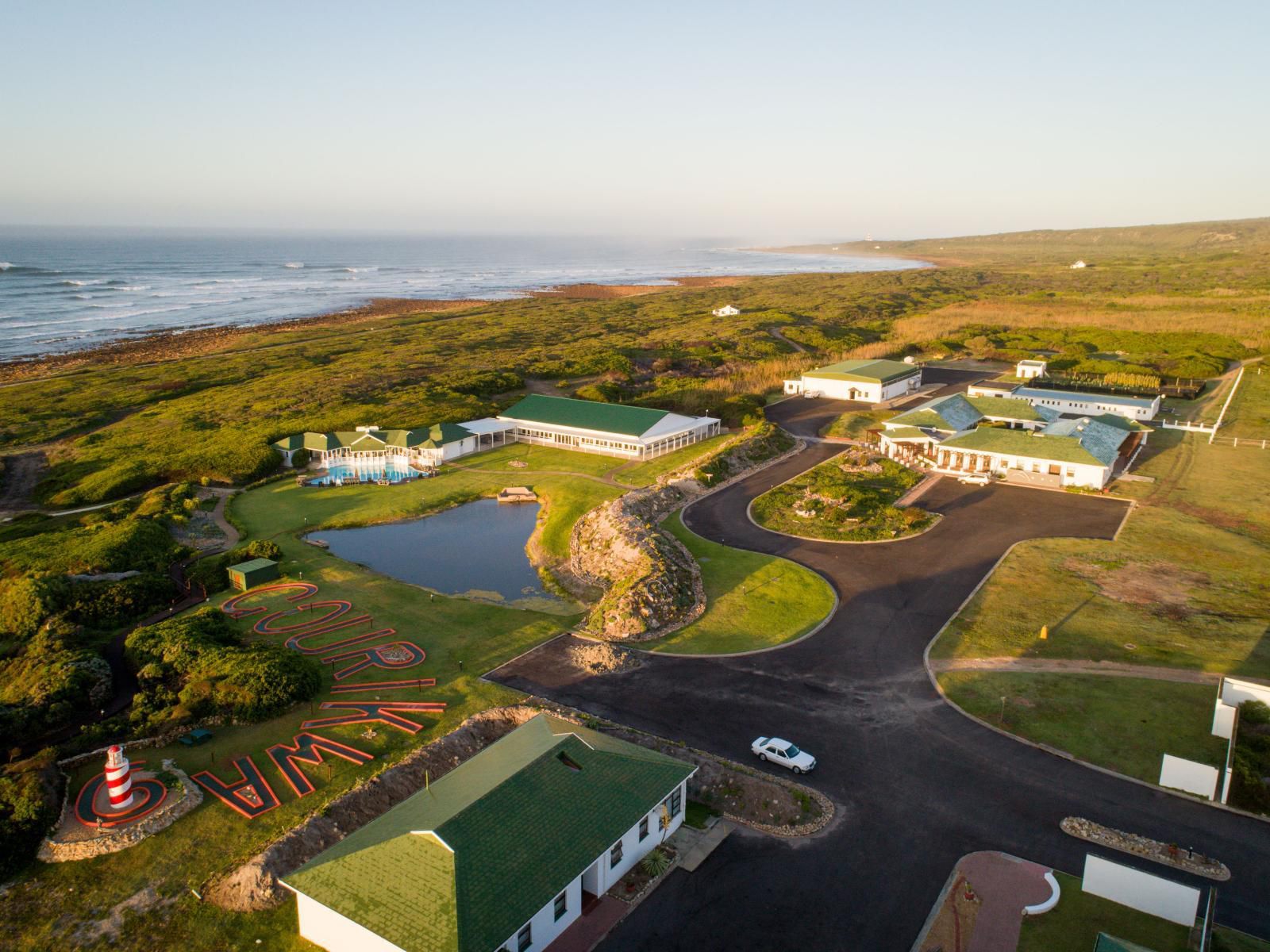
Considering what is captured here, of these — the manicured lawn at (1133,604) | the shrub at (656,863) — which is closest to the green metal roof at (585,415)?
the manicured lawn at (1133,604)

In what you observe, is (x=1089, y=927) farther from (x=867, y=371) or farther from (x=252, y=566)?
(x=867, y=371)

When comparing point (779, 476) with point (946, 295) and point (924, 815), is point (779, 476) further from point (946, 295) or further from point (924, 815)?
point (946, 295)

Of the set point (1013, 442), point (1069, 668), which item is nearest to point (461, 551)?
point (1069, 668)

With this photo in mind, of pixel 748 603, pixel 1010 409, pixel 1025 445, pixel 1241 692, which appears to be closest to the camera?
pixel 1241 692

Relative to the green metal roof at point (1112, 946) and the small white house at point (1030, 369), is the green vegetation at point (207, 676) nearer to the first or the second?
the green metal roof at point (1112, 946)

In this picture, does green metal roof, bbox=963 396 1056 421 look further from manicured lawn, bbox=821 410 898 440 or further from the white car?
the white car

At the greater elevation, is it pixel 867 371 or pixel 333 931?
pixel 867 371
